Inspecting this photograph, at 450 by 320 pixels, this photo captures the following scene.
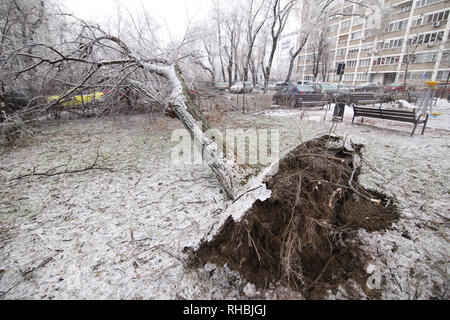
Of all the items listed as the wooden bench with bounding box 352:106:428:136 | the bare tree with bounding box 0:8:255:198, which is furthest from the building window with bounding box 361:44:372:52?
the bare tree with bounding box 0:8:255:198

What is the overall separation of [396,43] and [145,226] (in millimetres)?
41892

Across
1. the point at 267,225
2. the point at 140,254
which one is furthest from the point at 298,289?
the point at 140,254

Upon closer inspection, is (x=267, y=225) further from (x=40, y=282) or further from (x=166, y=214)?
(x=40, y=282)

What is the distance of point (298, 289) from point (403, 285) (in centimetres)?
85

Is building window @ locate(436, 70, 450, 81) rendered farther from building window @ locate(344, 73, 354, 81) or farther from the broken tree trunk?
the broken tree trunk

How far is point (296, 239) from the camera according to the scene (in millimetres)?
1645

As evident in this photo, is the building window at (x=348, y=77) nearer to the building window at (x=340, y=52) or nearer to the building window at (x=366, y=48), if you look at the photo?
the building window at (x=366, y=48)

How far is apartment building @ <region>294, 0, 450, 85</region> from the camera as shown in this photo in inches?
934

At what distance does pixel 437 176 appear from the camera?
3297 mm

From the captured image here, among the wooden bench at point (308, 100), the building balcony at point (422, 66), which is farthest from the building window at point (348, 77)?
the wooden bench at point (308, 100)

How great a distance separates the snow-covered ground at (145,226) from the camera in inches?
65.3

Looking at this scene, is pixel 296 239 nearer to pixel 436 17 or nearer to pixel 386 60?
pixel 436 17

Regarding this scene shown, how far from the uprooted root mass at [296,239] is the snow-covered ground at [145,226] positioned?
127mm

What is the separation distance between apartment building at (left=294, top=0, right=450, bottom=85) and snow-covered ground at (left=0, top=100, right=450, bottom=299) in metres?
18.5
